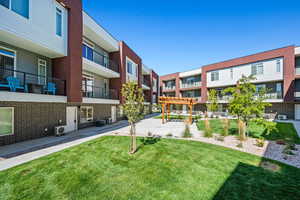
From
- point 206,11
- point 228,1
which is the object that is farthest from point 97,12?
point 228,1

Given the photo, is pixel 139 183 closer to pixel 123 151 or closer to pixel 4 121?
pixel 123 151

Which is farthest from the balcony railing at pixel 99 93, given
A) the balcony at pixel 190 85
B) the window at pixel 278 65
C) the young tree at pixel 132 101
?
the window at pixel 278 65

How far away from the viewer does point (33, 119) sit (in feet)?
31.0

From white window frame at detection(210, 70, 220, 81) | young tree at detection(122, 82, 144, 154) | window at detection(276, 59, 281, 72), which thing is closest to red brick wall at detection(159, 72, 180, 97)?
white window frame at detection(210, 70, 220, 81)

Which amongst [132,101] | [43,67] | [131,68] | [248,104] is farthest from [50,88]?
[131,68]

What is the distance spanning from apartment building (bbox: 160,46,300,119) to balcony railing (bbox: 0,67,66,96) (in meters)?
24.6

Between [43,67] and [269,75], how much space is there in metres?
31.4

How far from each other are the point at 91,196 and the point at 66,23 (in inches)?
464

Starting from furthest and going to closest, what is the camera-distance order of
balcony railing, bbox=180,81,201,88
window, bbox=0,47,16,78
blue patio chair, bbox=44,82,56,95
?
→ 1. balcony railing, bbox=180,81,201,88
2. blue patio chair, bbox=44,82,56,95
3. window, bbox=0,47,16,78

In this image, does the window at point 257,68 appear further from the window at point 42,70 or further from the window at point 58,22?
the window at point 42,70

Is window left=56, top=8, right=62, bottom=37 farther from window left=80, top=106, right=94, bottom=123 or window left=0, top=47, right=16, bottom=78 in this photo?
window left=80, top=106, right=94, bottom=123

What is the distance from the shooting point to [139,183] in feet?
15.5

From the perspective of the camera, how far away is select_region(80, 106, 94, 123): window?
13830 mm

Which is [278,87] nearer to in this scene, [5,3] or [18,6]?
[18,6]
